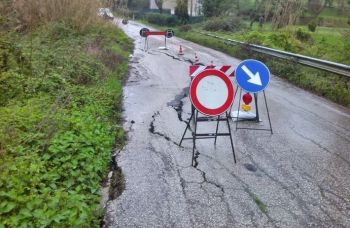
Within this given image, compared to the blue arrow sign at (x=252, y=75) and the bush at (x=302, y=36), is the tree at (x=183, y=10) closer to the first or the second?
the bush at (x=302, y=36)

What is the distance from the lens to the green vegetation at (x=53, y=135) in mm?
3783

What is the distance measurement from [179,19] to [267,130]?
42.2 meters

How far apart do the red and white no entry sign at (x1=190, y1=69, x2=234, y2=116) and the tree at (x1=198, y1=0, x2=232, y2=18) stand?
118 ft

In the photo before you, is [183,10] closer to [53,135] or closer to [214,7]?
[214,7]

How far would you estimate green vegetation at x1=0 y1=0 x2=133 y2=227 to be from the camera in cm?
378

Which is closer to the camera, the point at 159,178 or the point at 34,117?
the point at 159,178

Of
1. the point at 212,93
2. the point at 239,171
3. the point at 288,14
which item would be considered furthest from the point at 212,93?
the point at 288,14

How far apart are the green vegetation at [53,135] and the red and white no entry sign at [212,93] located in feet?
5.46

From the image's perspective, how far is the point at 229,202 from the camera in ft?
14.7

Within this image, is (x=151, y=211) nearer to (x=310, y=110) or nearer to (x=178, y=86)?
(x=310, y=110)

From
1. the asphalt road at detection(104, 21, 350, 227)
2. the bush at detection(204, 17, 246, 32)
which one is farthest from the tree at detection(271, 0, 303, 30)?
the asphalt road at detection(104, 21, 350, 227)

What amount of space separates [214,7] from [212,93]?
119 feet

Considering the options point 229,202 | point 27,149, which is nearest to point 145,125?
point 27,149

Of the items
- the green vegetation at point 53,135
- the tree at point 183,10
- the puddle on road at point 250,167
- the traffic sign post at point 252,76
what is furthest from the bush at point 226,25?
the puddle on road at point 250,167
